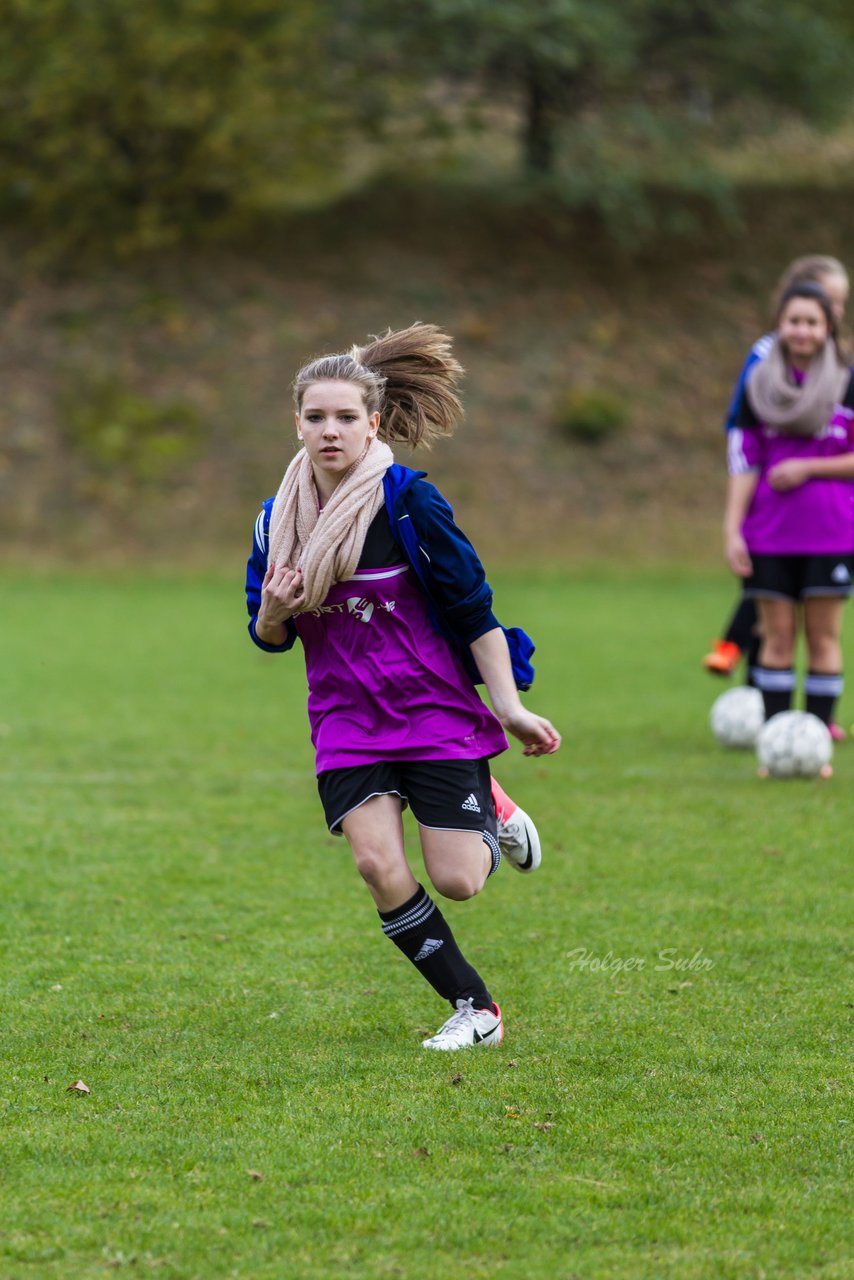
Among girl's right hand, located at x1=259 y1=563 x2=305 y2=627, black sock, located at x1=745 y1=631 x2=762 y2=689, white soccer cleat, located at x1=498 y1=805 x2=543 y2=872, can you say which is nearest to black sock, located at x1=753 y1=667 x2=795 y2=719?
black sock, located at x1=745 y1=631 x2=762 y2=689

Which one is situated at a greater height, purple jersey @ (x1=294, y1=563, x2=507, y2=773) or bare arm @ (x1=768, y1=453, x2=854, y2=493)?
bare arm @ (x1=768, y1=453, x2=854, y2=493)

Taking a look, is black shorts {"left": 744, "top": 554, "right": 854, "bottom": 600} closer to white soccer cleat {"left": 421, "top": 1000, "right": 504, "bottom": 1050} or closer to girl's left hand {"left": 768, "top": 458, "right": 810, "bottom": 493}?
girl's left hand {"left": 768, "top": 458, "right": 810, "bottom": 493}

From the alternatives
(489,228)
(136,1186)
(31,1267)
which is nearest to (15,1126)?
(136,1186)

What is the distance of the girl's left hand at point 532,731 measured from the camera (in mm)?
4098

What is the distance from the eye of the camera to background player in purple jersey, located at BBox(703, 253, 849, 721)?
7.87m

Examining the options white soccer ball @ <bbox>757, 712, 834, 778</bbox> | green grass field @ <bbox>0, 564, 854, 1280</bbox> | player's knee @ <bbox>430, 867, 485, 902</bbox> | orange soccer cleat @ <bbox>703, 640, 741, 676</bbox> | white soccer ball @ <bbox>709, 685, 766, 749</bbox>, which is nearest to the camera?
green grass field @ <bbox>0, 564, 854, 1280</bbox>

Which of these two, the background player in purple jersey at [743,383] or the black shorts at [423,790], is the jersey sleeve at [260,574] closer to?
the black shorts at [423,790]

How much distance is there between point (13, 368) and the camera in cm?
2322

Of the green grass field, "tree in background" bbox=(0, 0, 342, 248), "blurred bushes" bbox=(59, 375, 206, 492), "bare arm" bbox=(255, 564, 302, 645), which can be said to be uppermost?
"tree in background" bbox=(0, 0, 342, 248)

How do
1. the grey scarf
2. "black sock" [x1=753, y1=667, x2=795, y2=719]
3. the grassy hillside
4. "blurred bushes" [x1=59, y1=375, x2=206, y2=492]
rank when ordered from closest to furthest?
1. the grey scarf
2. "black sock" [x1=753, y1=667, x2=795, y2=719]
3. the grassy hillside
4. "blurred bushes" [x1=59, y1=375, x2=206, y2=492]

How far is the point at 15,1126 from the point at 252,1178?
0.64 meters

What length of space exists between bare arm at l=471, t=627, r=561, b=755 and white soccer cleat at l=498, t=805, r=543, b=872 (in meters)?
0.40

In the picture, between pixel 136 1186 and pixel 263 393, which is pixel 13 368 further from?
pixel 136 1186

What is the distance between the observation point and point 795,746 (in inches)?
312
